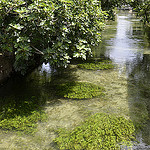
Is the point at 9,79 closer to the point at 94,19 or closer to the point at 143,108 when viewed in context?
the point at 94,19

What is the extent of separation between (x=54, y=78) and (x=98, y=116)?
144 inches

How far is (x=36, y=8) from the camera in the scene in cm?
544

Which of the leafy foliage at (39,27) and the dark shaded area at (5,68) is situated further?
the dark shaded area at (5,68)

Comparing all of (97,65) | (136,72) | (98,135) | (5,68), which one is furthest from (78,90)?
(136,72)

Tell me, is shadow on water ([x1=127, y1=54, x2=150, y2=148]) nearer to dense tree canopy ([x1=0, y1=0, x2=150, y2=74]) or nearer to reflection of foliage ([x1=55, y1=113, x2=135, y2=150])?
reflection of foliage ([x1=55, y1=113, x2=135, y2=150])

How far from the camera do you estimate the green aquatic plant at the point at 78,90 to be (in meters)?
6.73

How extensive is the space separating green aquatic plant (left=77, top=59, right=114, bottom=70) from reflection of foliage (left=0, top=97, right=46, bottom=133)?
4241 millimetres

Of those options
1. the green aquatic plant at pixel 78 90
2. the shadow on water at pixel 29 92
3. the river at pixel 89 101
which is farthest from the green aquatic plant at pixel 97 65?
the green aquatic plant at pixel 78 90

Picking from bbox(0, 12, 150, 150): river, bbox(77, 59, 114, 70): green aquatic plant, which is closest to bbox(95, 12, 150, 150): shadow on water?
bbox(0, 12, 150, 150): river

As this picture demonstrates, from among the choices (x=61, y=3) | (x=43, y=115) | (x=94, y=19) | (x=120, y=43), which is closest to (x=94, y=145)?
(x=43, y=115)

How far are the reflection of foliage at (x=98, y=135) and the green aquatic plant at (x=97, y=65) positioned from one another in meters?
4.83

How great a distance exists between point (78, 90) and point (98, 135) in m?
2.67

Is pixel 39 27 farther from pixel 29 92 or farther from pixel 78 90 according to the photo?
pixel 78 90

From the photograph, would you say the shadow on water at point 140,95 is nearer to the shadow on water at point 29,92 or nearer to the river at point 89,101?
the river at point 89,101
